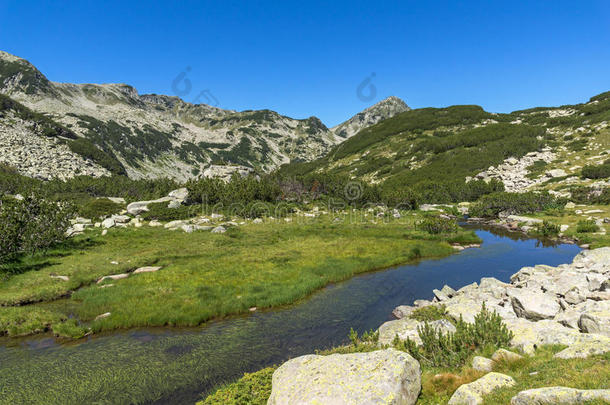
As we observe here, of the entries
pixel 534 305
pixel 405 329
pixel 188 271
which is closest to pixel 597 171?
pixel 534 305

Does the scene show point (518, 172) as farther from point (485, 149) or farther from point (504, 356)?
point (504, 356)

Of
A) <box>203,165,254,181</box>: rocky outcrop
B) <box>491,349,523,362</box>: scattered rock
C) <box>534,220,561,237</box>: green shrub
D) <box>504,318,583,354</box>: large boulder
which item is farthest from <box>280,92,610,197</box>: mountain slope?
<box>491,349,523,362</box>: scattered rock

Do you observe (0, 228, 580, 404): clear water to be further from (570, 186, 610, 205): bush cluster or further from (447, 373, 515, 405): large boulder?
(570, 186, 610, 205): bush cluster

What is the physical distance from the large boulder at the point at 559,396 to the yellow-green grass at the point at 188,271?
1795 cm

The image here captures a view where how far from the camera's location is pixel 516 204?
204 feet

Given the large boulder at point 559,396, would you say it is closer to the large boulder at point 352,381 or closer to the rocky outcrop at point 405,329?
the large boulder at point 352,381

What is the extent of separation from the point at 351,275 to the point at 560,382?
22.5 meters

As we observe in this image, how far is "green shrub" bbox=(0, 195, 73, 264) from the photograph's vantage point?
29.7 metres

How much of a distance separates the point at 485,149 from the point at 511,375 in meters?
124

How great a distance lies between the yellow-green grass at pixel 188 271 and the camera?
20.5m

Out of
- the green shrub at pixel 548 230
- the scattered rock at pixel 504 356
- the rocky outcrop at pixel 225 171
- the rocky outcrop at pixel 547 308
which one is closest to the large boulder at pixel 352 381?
the scattered rock at pixel 504 356

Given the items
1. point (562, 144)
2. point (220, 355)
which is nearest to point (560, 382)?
point (220, 355)

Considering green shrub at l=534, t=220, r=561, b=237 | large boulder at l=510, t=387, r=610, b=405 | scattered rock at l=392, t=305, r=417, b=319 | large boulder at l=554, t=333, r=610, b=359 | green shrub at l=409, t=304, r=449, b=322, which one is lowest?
scattered rock at l=392, t=305, r=417, b=319

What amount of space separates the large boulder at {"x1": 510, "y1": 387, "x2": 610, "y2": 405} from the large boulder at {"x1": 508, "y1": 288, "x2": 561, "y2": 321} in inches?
427
